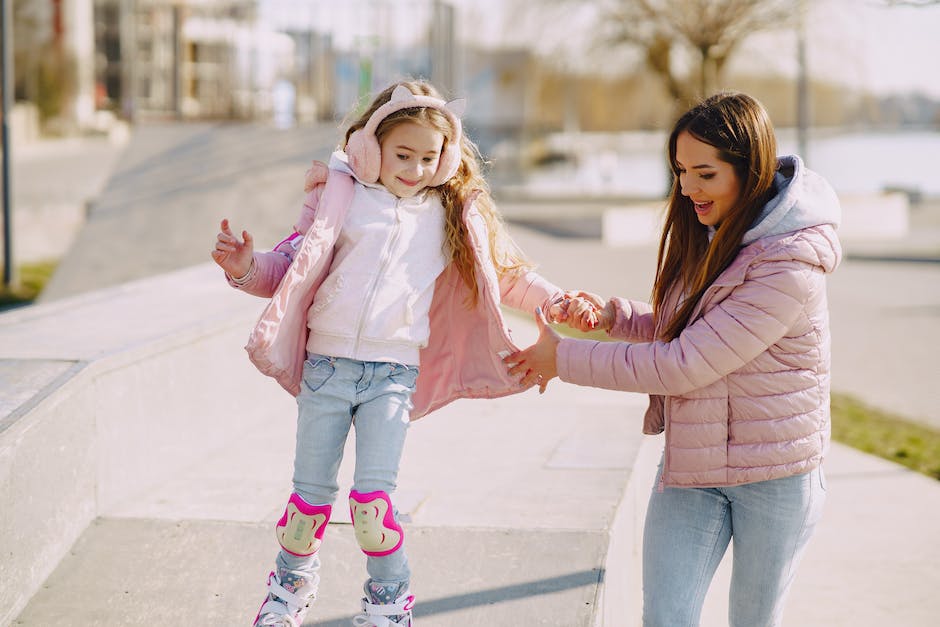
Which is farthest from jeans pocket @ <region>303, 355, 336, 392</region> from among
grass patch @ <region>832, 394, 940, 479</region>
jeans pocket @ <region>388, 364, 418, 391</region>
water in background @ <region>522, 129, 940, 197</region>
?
water in background @ <region>522, 129, 940, 197</region>

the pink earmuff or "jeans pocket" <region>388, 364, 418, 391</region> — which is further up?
the pink earmuff

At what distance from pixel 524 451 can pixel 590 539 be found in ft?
4.58

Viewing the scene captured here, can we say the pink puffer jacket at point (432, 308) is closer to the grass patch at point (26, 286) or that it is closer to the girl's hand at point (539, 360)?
the girl's hand at point (539, 360)

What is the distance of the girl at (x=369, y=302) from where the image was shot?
3139 millimetres

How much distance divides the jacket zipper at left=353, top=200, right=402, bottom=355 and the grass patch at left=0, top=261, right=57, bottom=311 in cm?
992

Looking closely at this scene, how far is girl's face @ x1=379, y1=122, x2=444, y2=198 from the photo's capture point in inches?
127

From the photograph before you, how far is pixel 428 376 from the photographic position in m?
3.50

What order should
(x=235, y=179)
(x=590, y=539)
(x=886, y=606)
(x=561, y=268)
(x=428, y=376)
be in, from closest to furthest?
(x=428, y=376) < (x=590, y=539) < (x=886, y=606) < (x=235, y=179) < (x=561, y=268)

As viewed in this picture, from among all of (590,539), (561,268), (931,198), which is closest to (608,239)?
(561,268)

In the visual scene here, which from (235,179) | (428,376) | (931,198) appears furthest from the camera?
(931,198)

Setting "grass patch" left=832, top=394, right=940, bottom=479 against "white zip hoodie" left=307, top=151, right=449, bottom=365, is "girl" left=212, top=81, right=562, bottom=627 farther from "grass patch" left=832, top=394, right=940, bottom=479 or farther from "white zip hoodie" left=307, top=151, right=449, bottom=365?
"grass patch" left=832, top=394, right=940, bottom=479

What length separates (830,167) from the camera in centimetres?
3844

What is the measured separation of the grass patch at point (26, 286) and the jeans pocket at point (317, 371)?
32.3ft

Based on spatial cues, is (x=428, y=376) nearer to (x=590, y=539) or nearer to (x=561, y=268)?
(x=590, y=539)
